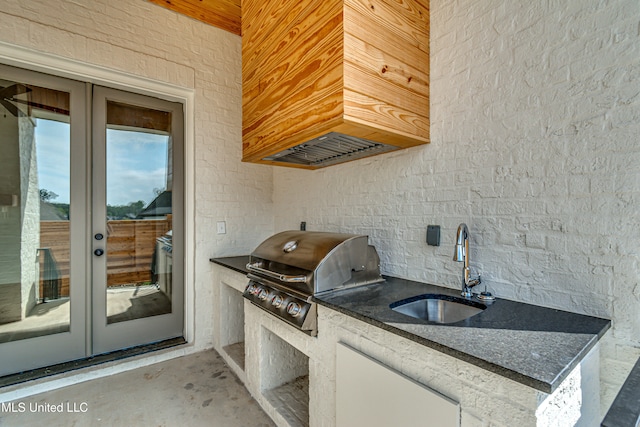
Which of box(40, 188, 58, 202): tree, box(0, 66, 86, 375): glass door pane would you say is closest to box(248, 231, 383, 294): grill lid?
box(0, 66, 86, 375): glass door pane

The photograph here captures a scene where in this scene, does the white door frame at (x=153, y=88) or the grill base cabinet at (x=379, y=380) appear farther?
the white door frame at (x=153, y=88)

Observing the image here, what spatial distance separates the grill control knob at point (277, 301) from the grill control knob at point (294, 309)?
82mm

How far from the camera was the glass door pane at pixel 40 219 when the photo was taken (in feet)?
6.94

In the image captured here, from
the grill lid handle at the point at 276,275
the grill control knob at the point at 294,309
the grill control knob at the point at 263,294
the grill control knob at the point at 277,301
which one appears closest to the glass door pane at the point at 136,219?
the grill lid handle at the point at 276,275

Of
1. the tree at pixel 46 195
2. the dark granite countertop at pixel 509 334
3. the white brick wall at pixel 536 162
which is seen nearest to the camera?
the dark granite countertop at pixel 509 334

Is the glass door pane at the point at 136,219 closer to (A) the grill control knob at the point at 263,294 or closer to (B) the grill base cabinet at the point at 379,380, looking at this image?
(B) the grill base cabinet at the point at 379,380

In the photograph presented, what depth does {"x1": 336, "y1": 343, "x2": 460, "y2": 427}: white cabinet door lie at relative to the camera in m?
0.91

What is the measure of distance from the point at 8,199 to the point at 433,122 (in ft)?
10.1

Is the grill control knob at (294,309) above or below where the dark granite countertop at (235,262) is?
below

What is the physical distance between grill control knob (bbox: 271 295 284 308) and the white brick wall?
788mm

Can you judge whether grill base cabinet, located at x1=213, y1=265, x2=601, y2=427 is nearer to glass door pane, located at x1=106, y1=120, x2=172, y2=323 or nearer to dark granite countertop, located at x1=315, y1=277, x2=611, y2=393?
dark granite countertop, located at x1=315, y1=277, x2=611, y2=393

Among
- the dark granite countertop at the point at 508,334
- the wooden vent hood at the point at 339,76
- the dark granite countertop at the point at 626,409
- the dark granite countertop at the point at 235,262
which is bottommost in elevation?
the dark granite countertop at the point at 235,262

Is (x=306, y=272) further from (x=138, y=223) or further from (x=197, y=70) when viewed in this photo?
(x=197, y=70)

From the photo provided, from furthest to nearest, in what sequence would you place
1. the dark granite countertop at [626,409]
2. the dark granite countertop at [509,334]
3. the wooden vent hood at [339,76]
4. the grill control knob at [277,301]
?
1. the grill control knob at [277,301]
2. the wooden vent hood at [339,76]
3. the dark granite countertop at [509,334]
4. the dark granite countertop at [626,409]
